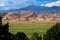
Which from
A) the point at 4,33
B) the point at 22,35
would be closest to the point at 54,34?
the point at 22,35

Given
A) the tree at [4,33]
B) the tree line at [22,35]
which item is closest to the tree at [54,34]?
the tree line at [22,35]

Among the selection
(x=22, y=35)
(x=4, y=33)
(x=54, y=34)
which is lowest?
(x=54, y=34)

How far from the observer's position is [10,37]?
80.4 feet

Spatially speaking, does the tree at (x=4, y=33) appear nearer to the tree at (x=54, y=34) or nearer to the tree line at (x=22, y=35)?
the tree line at (x=22, y=35)

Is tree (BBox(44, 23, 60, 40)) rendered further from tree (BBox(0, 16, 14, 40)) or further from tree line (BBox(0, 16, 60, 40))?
tree (BBox(0, 16, 14, 40))

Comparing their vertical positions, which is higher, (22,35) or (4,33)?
(4,33)

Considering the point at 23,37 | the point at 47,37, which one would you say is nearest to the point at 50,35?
the point at 47,37

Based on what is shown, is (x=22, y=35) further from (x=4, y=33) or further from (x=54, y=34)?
(x=4, y=33)

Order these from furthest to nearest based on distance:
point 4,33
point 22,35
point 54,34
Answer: point 54,34, point 22,35, point 4,33

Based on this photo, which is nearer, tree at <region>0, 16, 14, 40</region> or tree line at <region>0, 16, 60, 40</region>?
tree at <region>0, 16, 14, 40</region>

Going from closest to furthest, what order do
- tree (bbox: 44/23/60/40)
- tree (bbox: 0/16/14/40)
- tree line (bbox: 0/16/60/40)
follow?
tree (bbox: 0/16/14/40), tree line (bbox: 0/16/60/40), tree (bbox: 44/23/60/40)

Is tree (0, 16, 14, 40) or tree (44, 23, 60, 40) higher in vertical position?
tree (0, 16, 14, 40)

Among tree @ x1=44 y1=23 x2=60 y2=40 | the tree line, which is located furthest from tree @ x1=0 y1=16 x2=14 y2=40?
tree @ x1=44 y1=23 x2=60 y2=40

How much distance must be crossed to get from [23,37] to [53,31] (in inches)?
224
